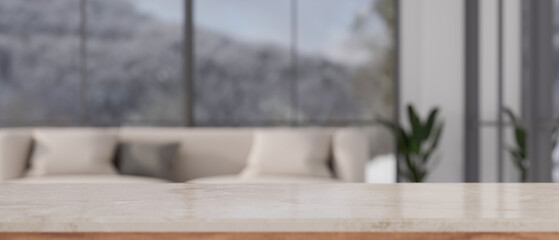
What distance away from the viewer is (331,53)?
254 inches

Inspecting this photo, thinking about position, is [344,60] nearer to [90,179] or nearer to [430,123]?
[430,123]

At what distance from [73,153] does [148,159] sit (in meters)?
0.55

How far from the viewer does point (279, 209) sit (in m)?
1.06

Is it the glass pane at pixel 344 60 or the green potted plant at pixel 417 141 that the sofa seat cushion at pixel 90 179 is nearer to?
the green potted plant at pixel 417 141

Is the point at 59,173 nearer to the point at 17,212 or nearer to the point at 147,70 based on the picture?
the point at 17,212

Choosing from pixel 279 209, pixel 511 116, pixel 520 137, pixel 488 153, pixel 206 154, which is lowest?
pixel 488 153

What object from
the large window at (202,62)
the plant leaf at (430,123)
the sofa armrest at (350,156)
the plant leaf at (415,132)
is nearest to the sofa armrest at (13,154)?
the large window at (202,62)

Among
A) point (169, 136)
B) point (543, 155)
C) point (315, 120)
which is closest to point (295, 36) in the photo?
point (315, 120)

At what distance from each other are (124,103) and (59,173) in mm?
4089

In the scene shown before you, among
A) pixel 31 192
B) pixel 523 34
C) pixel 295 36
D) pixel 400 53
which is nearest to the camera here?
pixel 31 192

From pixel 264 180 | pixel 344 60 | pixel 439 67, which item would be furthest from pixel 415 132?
pixel 264 180

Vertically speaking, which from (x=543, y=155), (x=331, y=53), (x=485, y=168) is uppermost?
(x=331, y=53)

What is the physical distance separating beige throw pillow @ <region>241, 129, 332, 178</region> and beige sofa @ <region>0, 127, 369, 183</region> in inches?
2.8

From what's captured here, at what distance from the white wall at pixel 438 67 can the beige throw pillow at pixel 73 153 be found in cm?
291
